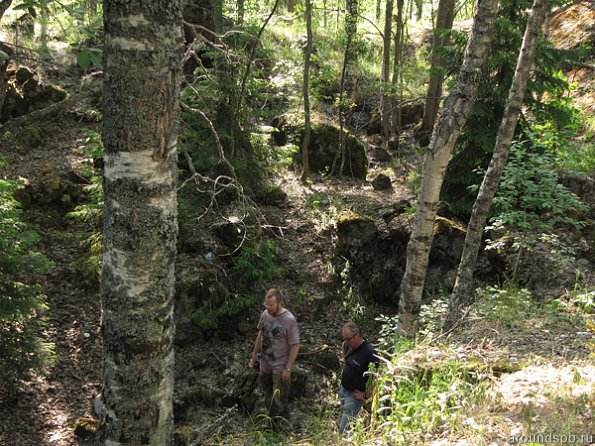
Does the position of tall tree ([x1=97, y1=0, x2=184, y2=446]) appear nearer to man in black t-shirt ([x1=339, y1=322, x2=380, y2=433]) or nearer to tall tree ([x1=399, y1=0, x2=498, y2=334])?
man in black t-shirt ([x1=339, y1=322, x2=380, y2=433])

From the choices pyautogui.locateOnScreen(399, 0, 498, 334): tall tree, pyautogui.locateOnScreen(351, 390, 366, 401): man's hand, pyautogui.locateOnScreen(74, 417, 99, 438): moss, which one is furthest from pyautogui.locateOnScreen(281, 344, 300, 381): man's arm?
pyautogui.locateOnScreen(74, 417, 99, 438): moss

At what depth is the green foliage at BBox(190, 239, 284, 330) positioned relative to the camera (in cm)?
870

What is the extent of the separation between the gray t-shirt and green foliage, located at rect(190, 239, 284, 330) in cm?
270

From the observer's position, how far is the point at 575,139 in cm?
1237

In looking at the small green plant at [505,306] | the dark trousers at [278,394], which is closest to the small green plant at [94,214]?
the dark trousers at [278,394]

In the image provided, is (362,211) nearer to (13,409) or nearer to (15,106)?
(13,409)

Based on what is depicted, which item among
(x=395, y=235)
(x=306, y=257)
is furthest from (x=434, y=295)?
(x=306, y=257)

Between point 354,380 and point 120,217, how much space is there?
4.08 m

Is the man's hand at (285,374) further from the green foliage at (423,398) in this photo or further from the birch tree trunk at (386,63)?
the birch tree trunk at (386,63)

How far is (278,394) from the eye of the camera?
19.7 ft

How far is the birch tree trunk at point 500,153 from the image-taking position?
20.9 feet

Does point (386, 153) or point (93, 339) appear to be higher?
point (386, 153)

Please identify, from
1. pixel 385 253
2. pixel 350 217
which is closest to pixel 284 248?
pixel 350 217

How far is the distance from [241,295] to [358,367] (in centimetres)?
411
